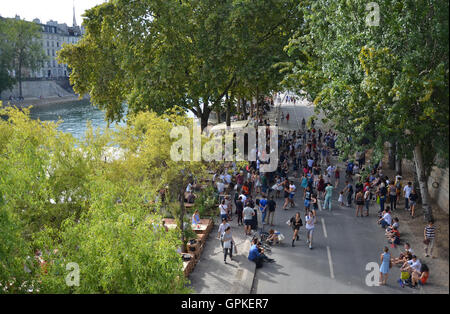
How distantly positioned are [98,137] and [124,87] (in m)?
12.1

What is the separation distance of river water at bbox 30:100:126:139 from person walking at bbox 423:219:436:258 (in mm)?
60991

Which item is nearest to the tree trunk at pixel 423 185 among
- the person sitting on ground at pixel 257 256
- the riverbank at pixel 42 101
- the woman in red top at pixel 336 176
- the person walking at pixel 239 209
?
the person sitting on ground at pixel 257 256

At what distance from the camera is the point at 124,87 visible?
96.1 ft

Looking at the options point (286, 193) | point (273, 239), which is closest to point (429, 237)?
point (273, 239)

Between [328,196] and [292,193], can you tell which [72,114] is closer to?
[292,193]

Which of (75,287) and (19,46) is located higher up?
(19,46)

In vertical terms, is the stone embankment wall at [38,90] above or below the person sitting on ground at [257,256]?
above

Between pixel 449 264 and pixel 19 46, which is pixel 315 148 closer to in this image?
pixel 449 264

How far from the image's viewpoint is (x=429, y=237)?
4.25 m

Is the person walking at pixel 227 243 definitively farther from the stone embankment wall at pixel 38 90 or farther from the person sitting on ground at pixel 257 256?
the stone embankment wall at pixel 38 90

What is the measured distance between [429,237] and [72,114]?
8462 centimetres

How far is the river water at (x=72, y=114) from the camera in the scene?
69.0 m

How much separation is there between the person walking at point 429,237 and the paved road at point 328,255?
2.39 ft

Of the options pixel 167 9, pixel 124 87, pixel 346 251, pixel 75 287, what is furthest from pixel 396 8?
pixel 124 87
